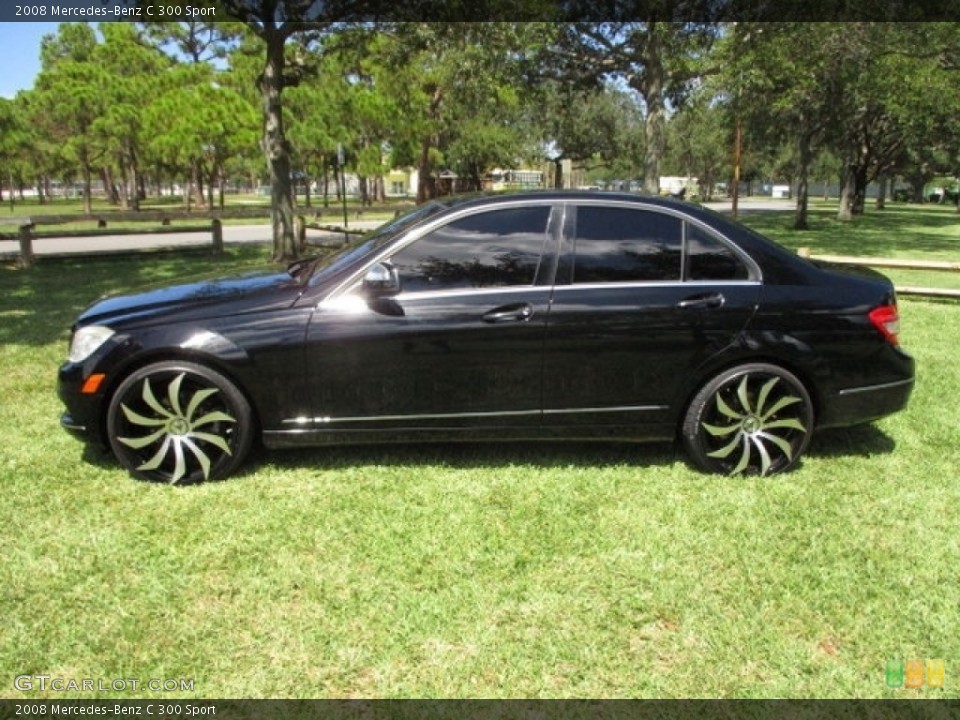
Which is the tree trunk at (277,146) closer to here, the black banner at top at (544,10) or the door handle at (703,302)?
the black banner at top at (544,10)

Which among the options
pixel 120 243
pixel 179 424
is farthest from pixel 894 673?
pixel 120 243

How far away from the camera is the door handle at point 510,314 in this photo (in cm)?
380

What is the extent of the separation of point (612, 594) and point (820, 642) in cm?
83

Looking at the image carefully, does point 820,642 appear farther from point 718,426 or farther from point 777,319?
point 777,319

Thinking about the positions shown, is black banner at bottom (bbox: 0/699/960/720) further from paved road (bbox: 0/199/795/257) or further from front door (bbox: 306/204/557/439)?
paved road (bbox: 0/199/795/257)

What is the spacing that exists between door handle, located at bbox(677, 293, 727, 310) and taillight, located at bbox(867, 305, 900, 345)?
93 centimetres

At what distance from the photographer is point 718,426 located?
4.07m

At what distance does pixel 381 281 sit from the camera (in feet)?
12.2

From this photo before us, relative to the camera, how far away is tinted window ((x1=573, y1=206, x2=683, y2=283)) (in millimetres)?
3926

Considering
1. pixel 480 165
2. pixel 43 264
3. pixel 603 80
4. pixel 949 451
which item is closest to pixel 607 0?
pixel 603 80

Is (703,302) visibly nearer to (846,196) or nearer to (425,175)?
(846,196)

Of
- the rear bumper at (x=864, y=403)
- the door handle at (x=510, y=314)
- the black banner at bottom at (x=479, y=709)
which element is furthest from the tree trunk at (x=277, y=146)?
the black banner at bottom at (x=479, y=709)

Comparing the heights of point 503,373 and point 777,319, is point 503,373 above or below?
below

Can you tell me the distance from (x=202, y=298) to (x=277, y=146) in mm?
9881
